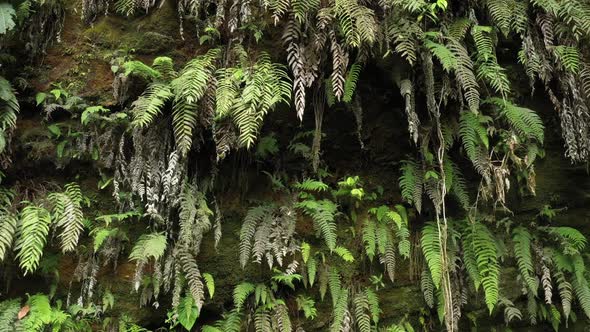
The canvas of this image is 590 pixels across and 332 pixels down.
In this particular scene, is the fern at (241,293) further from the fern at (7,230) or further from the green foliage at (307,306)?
the fern at (7,230)

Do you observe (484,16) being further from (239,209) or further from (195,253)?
(195,253)

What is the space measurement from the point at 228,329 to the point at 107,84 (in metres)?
2.51

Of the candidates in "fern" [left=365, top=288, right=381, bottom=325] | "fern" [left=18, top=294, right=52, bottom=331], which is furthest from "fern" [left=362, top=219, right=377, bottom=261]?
"fern" [left=18, top=294, right=52, bottom=331]

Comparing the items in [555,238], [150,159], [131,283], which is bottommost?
[131,283]

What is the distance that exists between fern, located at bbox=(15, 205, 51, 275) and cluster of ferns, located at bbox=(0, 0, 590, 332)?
17 millimetres

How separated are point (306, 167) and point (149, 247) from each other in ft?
5.78

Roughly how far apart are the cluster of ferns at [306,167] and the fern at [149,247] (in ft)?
0.06

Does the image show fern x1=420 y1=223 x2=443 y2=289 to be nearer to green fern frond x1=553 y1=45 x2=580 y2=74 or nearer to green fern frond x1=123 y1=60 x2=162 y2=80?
green fern frond x1=553 y1=45 x2=580 y2=74

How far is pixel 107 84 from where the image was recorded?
14.4ft

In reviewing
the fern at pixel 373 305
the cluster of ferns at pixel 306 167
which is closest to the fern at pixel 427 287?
the cluster of ferns at pixel 306 167

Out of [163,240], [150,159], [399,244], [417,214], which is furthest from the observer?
[417,214]

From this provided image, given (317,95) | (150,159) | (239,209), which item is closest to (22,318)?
(150,159)

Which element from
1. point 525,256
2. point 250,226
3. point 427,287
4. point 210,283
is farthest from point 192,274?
point 525,256

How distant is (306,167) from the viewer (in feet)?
15.5
